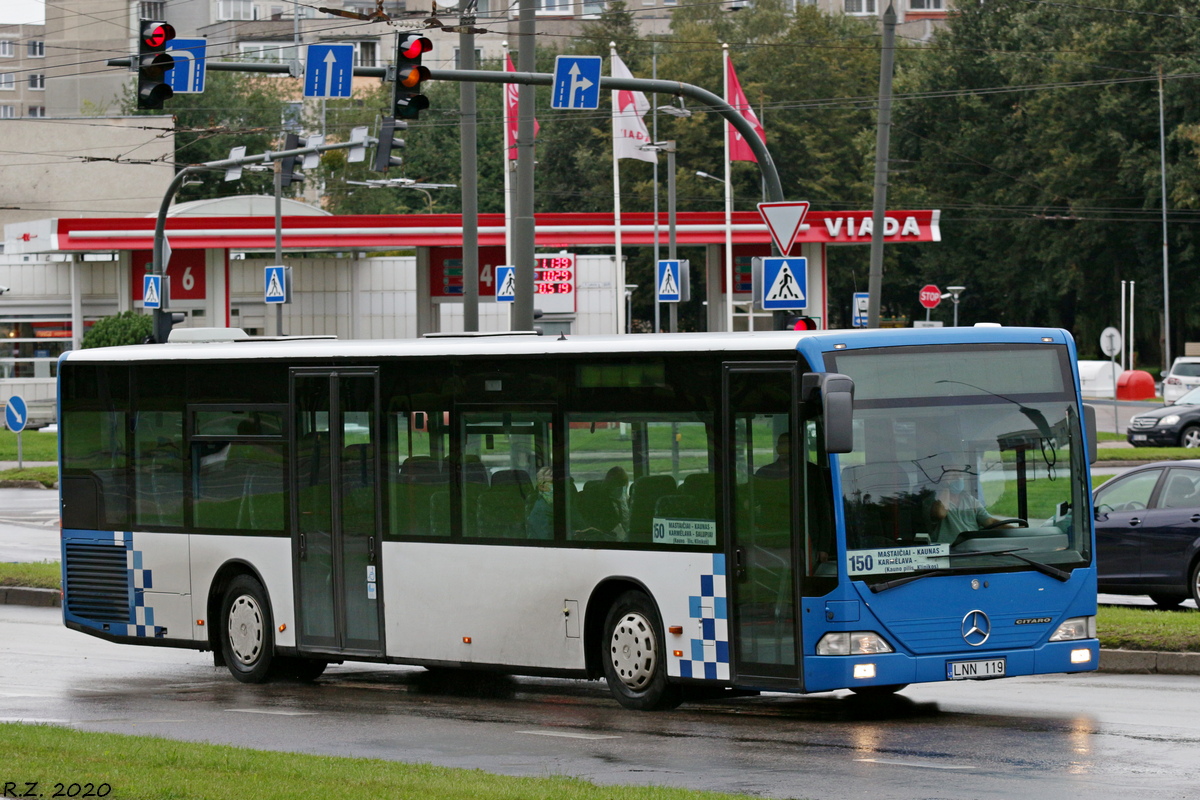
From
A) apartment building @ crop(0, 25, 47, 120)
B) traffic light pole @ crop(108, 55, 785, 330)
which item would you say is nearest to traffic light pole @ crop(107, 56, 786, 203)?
traffic light pole @ crop(108, 55, 785, 330)

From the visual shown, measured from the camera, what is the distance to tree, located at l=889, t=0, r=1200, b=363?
7731cm

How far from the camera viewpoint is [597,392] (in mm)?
12438

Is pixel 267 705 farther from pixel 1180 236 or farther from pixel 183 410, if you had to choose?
pixel 1180 236

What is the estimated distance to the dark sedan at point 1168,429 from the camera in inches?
1531

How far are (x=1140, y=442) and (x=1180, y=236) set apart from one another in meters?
40.6

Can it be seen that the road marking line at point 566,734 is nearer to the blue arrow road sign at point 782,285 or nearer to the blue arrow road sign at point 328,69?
the blue arrow road sign at point 782,285

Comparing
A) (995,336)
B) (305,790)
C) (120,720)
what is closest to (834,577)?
(995,336)

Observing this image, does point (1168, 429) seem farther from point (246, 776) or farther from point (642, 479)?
point (246, 776)

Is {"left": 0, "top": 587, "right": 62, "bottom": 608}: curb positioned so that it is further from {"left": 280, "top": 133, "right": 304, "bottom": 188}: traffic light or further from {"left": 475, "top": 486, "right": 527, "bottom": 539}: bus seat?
{"left": 280, "top": 133, "right": 304, "bottom": 188}: traffic light

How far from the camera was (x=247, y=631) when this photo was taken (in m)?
14.8

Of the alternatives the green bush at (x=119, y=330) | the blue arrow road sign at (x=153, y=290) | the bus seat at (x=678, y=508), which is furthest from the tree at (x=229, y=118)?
the bus seat at (x=678, y=508)

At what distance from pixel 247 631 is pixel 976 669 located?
6.33 m

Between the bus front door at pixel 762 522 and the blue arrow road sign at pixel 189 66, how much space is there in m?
11.6

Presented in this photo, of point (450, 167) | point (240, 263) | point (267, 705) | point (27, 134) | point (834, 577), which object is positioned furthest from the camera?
point (450, 167)
